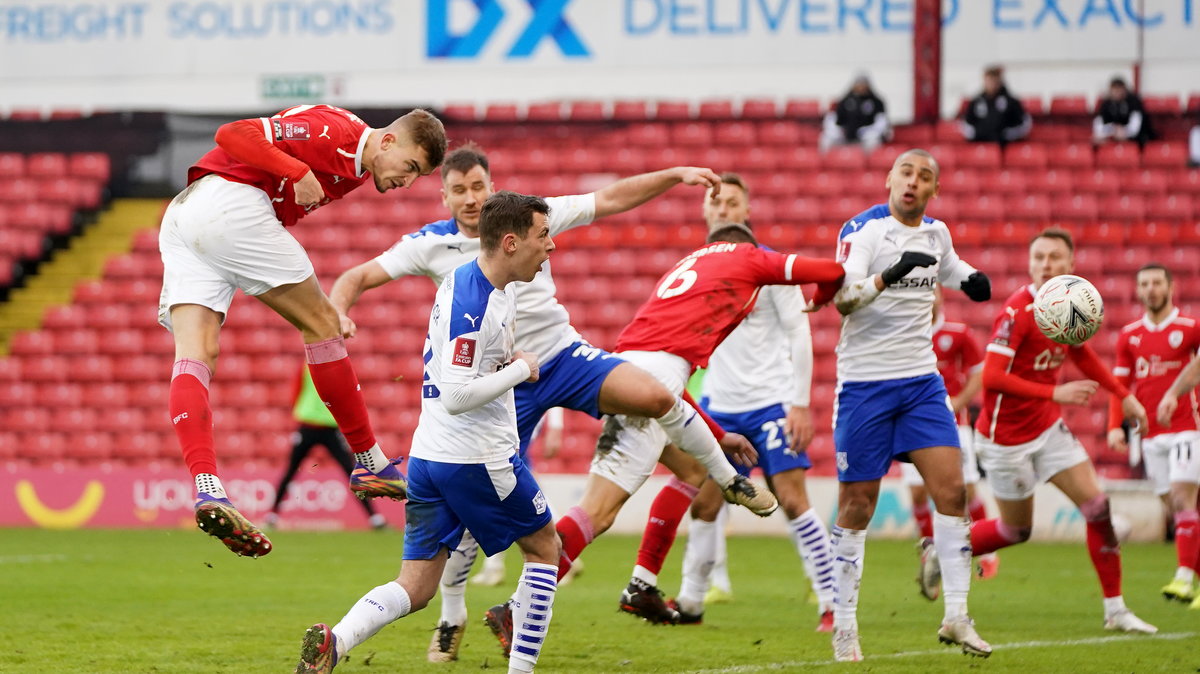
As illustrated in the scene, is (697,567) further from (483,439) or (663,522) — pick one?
(483,439)

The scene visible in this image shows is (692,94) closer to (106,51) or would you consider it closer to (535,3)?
(535,3)

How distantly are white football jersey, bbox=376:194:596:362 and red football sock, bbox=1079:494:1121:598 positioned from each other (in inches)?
124

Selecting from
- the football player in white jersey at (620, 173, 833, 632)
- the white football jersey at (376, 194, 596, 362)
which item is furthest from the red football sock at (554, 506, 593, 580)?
the white football jersey at (376, 194, 596, 362)

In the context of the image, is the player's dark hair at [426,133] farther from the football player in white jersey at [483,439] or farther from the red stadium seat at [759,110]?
the red stadium seat at [759,110]

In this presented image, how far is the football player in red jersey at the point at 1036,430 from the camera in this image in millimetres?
7969

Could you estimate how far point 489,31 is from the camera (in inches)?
893

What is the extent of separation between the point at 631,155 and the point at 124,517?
26.6 feet

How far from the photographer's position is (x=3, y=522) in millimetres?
16750

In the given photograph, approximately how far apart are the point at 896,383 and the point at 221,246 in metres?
3.15

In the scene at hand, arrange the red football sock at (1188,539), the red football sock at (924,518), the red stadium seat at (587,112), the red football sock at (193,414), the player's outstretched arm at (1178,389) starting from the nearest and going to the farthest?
the red football sock at (193,414), the red football sock at (1188,539), the player's outstretched arm at (1178,389), the red football sock at (924,518), the red stadium seat at (587,112)

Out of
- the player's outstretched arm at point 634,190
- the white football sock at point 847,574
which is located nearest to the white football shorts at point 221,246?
the player's outstretched arm at point 634,190

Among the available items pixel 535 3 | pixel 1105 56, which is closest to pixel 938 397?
pixel 1105 56

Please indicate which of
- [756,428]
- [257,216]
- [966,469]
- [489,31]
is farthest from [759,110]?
[257,216]

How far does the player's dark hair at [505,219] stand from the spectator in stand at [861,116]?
14.3 m
